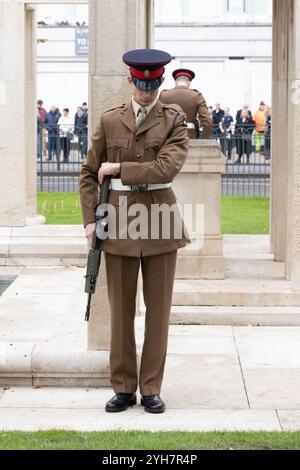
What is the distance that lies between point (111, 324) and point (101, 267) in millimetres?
576

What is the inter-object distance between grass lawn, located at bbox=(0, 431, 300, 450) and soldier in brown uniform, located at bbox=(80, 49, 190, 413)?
724 mm

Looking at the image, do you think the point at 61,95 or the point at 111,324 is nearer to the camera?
the point at 111,324

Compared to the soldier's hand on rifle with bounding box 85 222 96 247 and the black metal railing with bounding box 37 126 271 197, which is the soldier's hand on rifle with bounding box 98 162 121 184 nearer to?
the soldier's hand on rifle with bounding box 85 222 96 247

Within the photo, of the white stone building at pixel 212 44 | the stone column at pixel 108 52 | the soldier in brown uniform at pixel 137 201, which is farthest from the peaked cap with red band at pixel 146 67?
the white stone building at pixel 212 44

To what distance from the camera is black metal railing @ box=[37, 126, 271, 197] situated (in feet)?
83.4

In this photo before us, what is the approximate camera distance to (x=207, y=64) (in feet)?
140

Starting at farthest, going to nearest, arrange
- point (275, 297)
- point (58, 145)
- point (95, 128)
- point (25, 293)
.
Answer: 1. point (58, 145)
2. point (25, 293)
3. point (275, 297)
4. point (95, 128)

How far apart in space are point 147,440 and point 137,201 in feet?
4.81

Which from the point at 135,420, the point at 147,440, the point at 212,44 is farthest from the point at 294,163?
the point at 212,44

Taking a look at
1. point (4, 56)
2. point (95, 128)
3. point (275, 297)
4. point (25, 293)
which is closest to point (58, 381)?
point (95, 128)

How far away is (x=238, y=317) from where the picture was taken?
405 inches

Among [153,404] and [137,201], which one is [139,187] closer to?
[137,201]

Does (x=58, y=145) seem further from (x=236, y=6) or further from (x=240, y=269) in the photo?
(x=236, y=6)

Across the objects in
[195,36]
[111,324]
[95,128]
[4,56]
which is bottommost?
[111,324]
